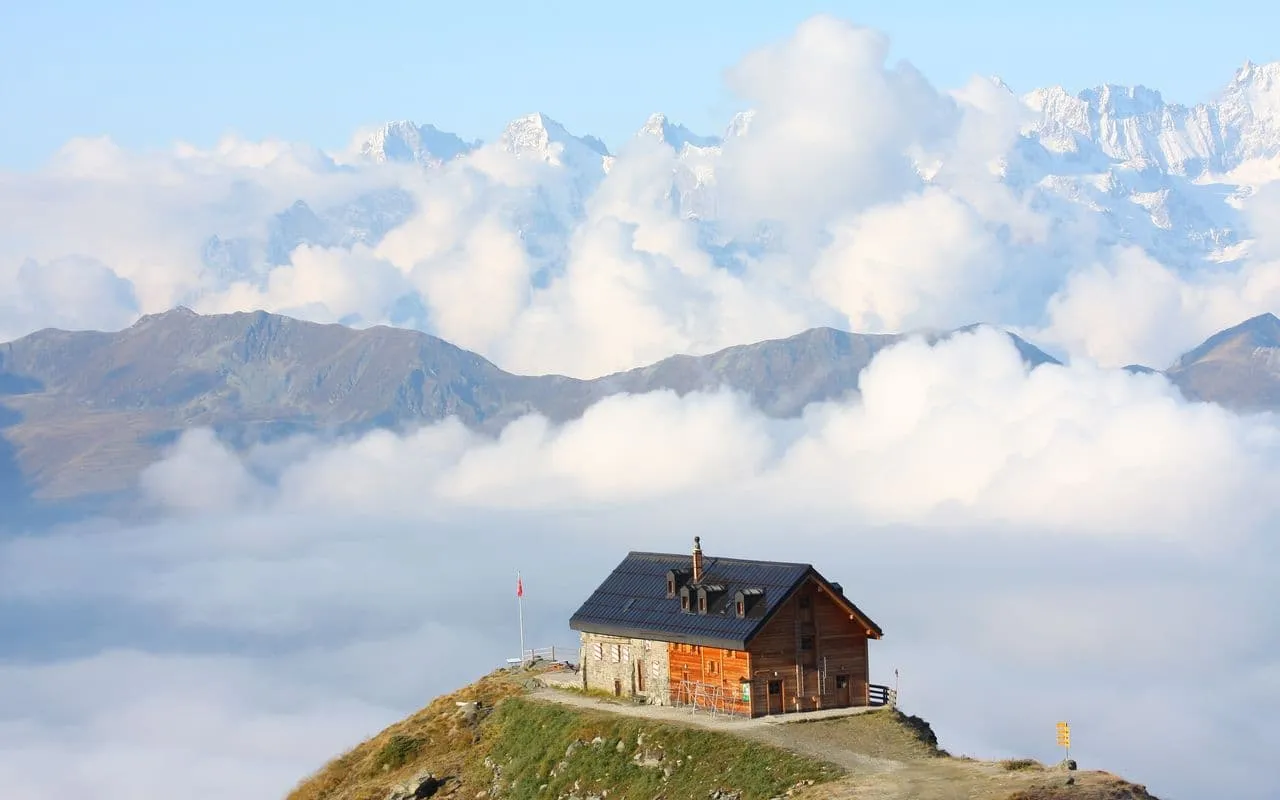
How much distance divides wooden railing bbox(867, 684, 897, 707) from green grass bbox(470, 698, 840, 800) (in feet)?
54.3

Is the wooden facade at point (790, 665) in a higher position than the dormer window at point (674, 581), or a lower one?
lower

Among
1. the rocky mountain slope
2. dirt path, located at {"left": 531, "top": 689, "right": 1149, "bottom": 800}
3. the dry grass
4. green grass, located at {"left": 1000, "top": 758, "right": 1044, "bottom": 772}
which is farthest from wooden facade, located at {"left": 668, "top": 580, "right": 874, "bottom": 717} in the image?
green grass, located at {"left": 1000, "top": 758, "right": 1044, "bottom": 772}

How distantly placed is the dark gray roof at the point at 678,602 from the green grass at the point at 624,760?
7.64 meters

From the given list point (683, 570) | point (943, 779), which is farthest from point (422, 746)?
point (943, 779)

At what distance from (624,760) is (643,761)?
141 cm

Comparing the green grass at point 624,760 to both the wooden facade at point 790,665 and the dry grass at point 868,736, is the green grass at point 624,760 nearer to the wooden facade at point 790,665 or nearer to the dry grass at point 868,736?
the dry grass at point 868,736

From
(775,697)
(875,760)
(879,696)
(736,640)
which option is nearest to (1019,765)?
(875,760)

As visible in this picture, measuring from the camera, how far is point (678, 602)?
10325cm

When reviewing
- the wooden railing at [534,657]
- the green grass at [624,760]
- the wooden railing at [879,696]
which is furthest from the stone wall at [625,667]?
the wooden railing at [534,657]

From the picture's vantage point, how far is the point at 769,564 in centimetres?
10150

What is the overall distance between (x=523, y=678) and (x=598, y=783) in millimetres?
28903

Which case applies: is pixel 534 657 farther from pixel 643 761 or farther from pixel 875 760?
pixel 875 760

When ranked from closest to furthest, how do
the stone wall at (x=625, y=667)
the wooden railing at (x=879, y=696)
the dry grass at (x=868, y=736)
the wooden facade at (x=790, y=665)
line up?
the dry grass at (x=868, y=736)
the wooden facade at (x=790, y=665)
the wooden railing at (x=879, y=696)
the stone wall at (x=625, y=667)

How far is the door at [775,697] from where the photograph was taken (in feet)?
320
